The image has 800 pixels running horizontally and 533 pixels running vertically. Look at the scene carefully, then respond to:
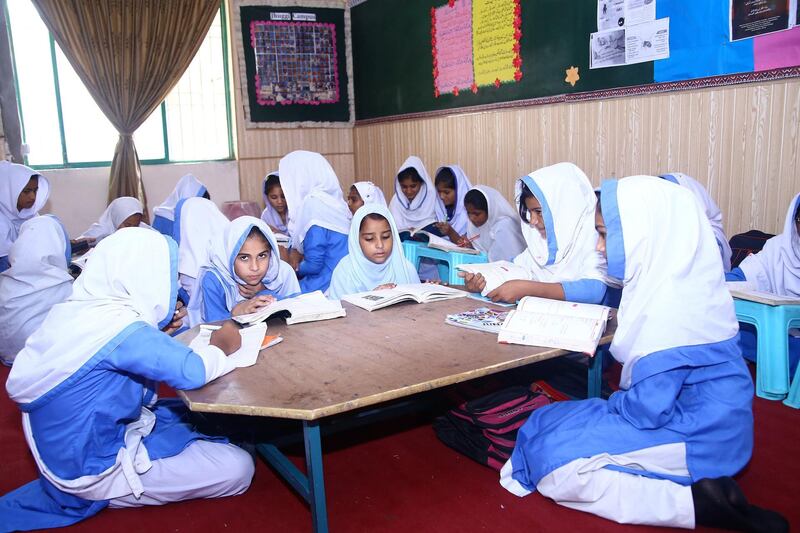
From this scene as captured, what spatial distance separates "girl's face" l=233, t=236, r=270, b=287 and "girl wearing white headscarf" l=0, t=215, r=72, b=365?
1506 millimetres

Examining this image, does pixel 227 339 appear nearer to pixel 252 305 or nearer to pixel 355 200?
pixel 252 305

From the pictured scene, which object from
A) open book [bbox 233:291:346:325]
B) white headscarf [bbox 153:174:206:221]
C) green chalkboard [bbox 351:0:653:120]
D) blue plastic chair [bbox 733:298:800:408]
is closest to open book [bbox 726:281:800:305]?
blue plastic chair [bbox 733:298:800:408]

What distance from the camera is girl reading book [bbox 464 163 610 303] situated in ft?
8.05

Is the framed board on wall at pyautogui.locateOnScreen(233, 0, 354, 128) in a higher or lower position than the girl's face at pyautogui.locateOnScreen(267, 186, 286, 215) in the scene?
higher

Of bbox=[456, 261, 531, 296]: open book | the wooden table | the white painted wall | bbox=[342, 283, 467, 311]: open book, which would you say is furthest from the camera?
the white painted wall

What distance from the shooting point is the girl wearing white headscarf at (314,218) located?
4.06 meters

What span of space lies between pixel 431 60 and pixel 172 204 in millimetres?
2786

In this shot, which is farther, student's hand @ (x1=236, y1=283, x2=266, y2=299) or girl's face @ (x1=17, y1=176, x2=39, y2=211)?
girl's face @ (x1=17, y1=176, x2=39, y2=211)

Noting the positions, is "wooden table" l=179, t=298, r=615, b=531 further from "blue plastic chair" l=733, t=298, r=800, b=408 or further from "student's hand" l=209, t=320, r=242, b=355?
"blue plastic chair" l=733, t=298, r=800, b=408

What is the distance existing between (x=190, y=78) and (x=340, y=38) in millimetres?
1769

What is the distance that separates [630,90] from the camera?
417 cm

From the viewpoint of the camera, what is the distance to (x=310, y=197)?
14.4 ft

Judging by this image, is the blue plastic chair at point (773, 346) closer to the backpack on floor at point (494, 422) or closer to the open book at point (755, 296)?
the open book at point (755, 296)

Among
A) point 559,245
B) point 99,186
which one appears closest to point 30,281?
point 559,245
